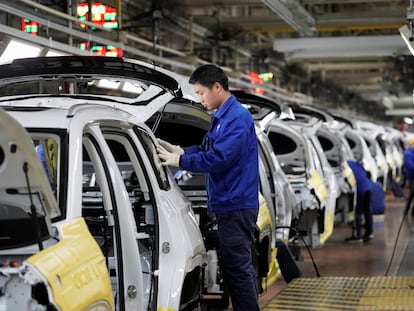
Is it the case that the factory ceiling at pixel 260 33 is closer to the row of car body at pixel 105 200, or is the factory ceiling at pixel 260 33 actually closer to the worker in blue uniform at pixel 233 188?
the row of car body at pixel 105 200

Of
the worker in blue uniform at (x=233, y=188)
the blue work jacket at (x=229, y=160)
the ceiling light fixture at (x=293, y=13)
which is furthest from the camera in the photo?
the ceiling light fixture at (x=293, y=13)

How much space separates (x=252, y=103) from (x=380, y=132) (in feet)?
56.9

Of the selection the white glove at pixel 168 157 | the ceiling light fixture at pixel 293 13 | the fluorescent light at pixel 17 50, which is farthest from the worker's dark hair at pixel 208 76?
the ceiling light fixture at pixel 293 13

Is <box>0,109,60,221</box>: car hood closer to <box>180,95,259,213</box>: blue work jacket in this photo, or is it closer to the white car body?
the white car body

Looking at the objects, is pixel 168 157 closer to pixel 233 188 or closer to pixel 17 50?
pixel 233 188

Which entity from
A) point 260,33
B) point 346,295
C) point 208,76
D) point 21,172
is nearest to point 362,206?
point 346,295

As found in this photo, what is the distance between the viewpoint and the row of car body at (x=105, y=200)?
3.62 m

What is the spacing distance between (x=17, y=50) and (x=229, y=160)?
4.53m

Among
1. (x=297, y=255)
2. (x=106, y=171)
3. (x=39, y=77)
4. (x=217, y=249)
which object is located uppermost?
(x=39, y=77)

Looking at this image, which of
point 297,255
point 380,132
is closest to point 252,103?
point 297,255

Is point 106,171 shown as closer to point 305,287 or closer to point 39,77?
point 39,77

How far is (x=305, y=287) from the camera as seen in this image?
779 cm

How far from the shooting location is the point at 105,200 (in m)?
4.64

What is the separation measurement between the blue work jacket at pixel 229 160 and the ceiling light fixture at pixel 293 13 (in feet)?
23.2
